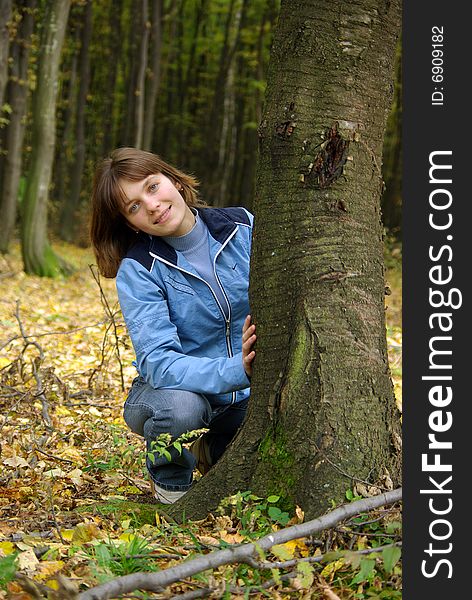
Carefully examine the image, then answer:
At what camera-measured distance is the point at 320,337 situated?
2.91 metres

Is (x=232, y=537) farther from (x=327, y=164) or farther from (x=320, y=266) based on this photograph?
(x=327, y=164)

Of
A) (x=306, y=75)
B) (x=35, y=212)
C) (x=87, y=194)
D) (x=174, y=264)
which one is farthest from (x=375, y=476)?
(x=87, y=194)

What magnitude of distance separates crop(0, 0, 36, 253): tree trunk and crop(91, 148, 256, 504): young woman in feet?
41.8

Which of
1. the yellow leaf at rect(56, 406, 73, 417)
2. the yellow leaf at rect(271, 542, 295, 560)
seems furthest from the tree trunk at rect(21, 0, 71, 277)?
the yellow leaf at rect(271, 542, 295, 560)

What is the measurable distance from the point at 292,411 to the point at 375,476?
14.3 inches

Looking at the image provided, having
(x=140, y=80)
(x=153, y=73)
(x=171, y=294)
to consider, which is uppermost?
(x=153, y=73)

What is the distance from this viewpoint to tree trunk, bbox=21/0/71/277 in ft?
41.8

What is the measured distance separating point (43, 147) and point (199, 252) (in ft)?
33.4

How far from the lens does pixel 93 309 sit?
1055 cm

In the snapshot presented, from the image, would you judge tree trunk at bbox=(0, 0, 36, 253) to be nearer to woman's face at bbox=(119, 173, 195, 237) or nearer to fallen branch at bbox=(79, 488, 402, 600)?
woman's face at bbox=(119, 173, 195, 237)

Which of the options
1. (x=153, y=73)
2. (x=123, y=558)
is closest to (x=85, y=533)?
(x=123, y=558)

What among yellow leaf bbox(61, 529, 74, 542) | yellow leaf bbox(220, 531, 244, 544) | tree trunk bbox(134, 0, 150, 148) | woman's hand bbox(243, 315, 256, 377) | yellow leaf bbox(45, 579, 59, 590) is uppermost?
tree trunk bbox(134, 0, 150, 148)

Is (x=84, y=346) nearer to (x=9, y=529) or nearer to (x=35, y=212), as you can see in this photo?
(x=9, y=529)

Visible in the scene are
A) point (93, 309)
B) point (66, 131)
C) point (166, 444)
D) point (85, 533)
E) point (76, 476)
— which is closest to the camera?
point (85, 533)
